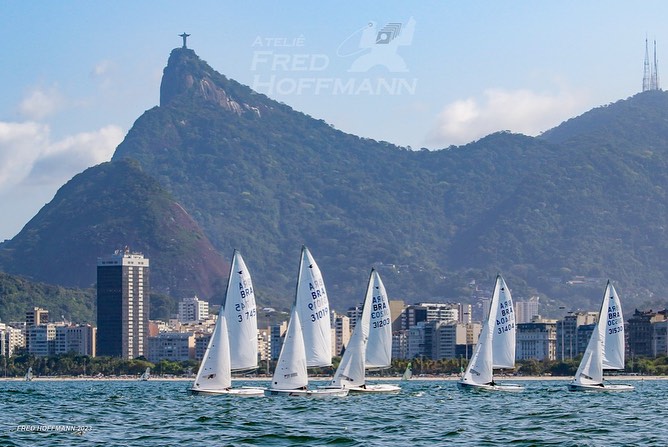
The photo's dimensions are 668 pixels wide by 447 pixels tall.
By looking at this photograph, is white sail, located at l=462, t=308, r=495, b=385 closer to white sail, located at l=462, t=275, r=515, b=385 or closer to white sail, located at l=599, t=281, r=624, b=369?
white sail, located at l=462, t=275, r=515, b=385

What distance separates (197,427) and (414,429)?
12.2 metres

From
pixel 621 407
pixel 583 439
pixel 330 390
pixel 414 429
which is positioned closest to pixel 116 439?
pixel 414 429

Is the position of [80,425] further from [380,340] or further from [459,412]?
[380,340]

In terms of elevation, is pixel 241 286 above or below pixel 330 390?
above

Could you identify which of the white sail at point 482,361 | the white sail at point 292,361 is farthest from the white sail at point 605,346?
the white sail at point 292,361

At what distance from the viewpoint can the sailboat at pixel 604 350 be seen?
5482 inches

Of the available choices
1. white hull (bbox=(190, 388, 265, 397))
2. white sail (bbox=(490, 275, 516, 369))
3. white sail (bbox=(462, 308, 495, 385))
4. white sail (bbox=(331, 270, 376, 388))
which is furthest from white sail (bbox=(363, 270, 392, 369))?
white sail (bbox=(490, 275, 516, 369))

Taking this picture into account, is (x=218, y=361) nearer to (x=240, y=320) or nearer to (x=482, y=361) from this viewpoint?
(x=240, y=320)

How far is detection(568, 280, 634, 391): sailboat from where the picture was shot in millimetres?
139250

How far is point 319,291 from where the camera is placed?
382ft

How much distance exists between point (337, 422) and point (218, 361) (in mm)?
27711

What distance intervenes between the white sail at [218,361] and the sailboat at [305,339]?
3.68m

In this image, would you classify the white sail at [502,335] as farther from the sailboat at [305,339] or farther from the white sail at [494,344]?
the sailboat at [305,339]

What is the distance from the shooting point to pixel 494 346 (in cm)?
14250
